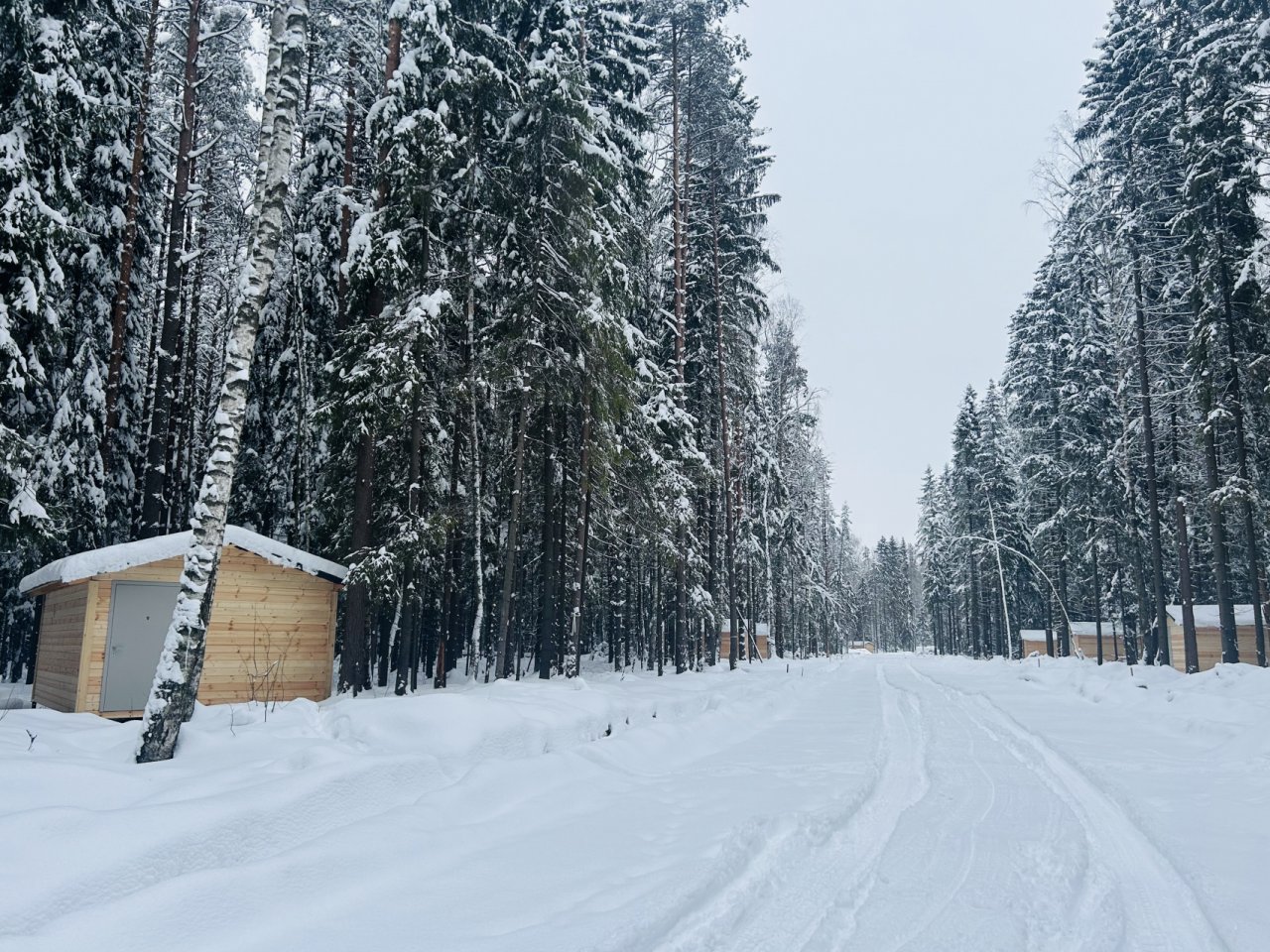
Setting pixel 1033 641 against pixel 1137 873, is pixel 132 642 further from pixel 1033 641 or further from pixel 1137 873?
pixel 1033 641

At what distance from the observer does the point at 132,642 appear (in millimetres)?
12102

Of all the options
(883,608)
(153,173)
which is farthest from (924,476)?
(153,173)

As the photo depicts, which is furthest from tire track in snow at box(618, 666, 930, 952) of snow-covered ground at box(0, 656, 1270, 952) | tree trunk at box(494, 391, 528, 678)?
A: tree trunk at box(494, 391, 528, 678)

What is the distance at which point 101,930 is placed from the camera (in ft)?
10.1

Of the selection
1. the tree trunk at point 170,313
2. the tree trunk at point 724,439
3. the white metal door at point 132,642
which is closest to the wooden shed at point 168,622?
the white metal door at point 132,642

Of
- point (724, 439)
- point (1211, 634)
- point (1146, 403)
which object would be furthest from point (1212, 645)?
point (724, 439)

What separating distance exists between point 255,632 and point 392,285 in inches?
276

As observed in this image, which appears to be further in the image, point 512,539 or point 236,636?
point 512,539

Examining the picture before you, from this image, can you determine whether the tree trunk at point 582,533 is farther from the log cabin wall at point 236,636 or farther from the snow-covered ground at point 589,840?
the snow-covered ground at point 589,840

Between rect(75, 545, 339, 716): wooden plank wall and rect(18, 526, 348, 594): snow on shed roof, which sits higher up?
rect(18, 526, 348, 594): snow on shed roof

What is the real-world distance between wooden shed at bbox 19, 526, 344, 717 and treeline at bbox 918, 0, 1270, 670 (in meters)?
23.0

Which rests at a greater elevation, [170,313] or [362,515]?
[170,313]

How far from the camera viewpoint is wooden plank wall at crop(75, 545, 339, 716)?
11.9 meters

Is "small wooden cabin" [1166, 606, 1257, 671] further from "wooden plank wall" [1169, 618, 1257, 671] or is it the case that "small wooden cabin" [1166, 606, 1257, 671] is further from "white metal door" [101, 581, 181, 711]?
"white metal door" [101, 581, 181, 711]
